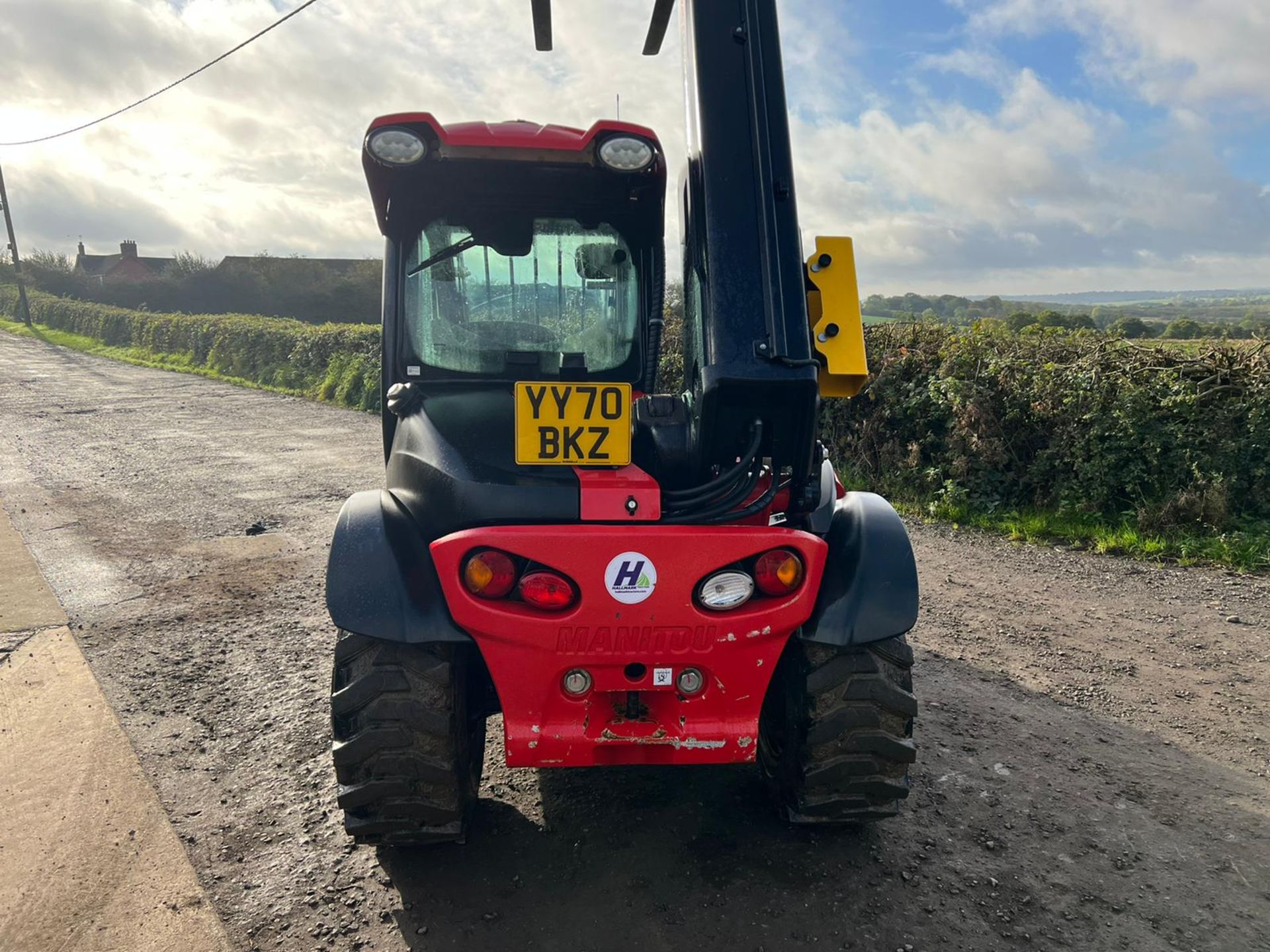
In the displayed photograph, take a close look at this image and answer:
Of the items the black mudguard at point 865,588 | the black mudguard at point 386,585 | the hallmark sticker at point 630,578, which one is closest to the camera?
the hallmark sticker at point 630,578

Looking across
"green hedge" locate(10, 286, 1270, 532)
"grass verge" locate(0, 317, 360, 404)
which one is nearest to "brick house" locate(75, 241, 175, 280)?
"grass verge" locate(0, 317, 360, 404)

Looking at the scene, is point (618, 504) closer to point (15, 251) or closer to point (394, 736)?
point (394, 736)

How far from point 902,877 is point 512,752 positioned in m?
1.33

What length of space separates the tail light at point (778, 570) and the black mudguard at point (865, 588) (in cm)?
17

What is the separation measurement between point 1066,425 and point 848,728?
5.37 meters

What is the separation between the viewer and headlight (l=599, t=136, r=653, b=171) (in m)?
2.93

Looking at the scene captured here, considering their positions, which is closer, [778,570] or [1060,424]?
[778,570]

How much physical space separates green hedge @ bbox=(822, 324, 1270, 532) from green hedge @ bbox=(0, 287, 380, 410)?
9.76 meters

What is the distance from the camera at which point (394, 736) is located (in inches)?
103

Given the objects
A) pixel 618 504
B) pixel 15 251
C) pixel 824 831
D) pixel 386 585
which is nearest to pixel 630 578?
pixel 618 504

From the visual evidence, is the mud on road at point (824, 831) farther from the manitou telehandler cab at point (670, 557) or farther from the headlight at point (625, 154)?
the headlight at point (625, 154)

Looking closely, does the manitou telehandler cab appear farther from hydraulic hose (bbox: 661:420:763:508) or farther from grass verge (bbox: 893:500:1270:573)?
grass verge (bbox: 893:500:1270:573)

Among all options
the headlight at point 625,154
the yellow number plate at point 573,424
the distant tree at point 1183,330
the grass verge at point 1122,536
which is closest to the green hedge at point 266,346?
the grass verge at point 1122,536

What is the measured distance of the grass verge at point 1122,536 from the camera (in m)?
6.19
